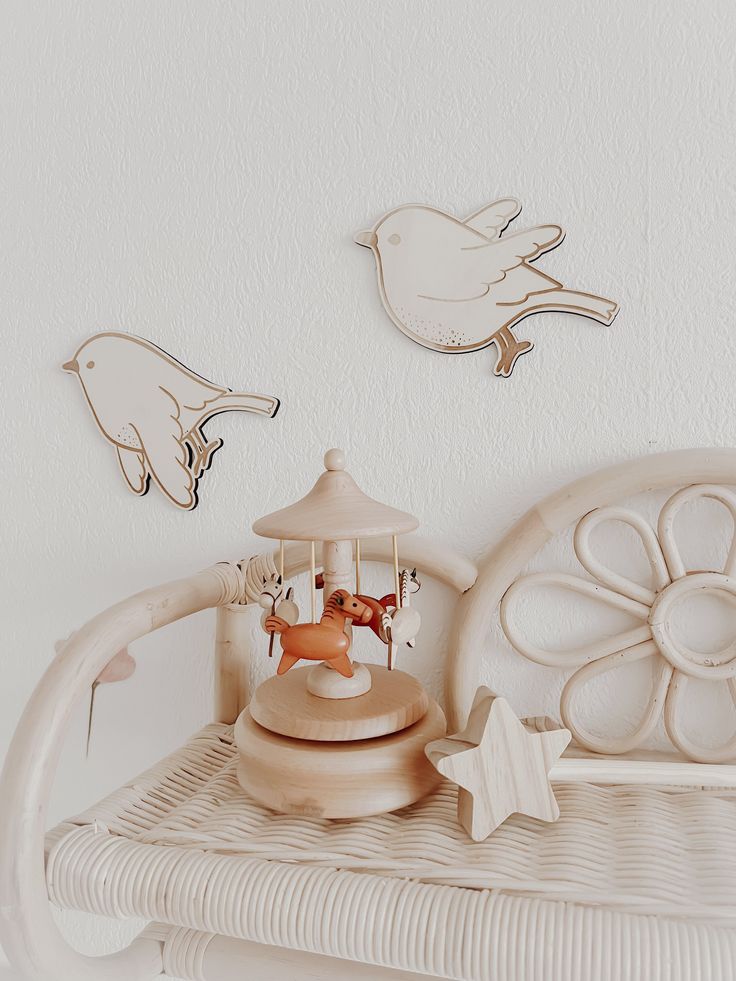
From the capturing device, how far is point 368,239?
91 cm

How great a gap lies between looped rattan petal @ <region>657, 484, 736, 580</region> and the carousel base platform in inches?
11.4

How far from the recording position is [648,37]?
2.73 feet

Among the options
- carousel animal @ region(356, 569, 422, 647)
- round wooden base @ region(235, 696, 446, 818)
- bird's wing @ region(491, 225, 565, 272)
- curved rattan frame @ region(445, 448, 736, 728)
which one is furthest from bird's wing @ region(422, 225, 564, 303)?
round wooden base @ region(235, 696, 446, 818)

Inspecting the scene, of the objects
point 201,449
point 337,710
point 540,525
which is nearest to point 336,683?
point 337,710

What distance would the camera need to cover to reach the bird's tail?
96 centimetres

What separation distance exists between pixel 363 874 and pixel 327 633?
7.2 inches

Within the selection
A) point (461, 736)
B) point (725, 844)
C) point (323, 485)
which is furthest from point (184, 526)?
point (725, 844)

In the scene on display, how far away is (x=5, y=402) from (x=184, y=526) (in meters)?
0.31

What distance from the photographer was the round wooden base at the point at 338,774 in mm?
664

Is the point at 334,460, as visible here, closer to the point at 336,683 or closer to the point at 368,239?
the point at 336,683

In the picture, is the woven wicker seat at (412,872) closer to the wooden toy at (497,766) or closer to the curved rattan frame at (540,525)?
the wooden toy at (497,766)

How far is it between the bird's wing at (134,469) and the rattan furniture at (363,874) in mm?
251

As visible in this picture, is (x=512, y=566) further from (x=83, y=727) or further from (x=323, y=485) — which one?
(x=83, y=727)

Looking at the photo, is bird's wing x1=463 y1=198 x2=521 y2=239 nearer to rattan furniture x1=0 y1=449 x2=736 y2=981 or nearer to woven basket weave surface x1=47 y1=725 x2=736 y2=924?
rattan furniture x1=0 y1=449 x2=736 y2=981
